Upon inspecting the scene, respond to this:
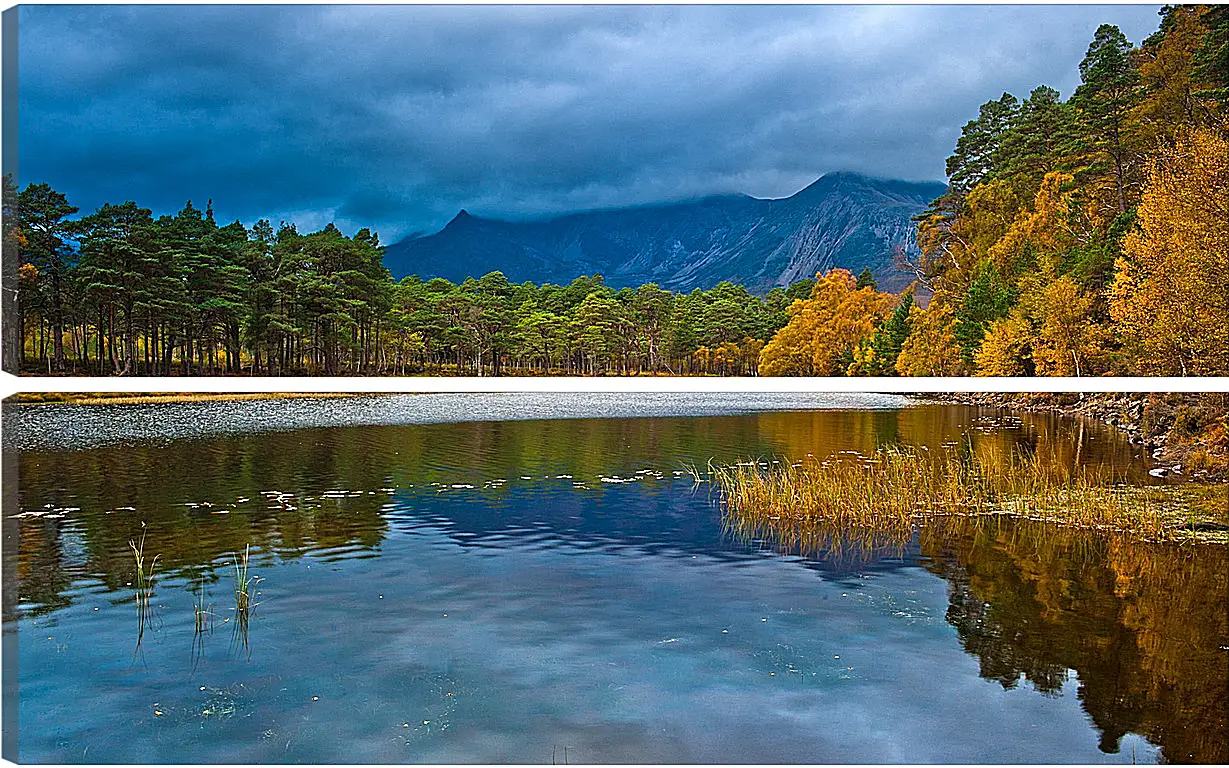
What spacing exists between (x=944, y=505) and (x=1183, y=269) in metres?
3.67

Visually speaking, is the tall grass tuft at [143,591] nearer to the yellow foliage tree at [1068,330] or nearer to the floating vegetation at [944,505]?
the floating vegetation at [944,505]

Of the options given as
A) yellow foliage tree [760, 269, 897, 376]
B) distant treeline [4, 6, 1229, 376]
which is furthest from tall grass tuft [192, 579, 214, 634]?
yellow foliage tree [760, 269, 897, 376]

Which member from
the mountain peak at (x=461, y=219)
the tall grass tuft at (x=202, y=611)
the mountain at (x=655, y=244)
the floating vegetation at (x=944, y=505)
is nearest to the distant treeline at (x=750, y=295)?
the mountain at (x=655, y=244)

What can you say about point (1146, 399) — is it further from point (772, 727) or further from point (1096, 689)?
point (772, 727)

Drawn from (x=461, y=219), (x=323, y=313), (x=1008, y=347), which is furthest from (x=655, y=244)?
(x=1008, y=347)

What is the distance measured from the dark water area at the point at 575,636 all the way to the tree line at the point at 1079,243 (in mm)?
1928

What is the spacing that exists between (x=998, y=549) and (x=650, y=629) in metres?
2.69

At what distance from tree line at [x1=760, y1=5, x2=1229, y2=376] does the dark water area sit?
1928 mm

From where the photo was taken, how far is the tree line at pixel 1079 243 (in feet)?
29.2

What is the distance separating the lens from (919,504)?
23.7 feet

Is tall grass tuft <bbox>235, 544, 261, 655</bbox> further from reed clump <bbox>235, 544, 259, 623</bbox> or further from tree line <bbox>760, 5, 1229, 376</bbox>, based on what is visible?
tree line <bbox>760, 5, 1229, 376</bbox>

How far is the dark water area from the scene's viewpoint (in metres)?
2.96

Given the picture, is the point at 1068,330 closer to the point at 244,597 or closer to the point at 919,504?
the point at 919,504

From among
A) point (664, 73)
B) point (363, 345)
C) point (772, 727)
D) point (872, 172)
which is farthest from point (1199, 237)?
point (363, 345)
